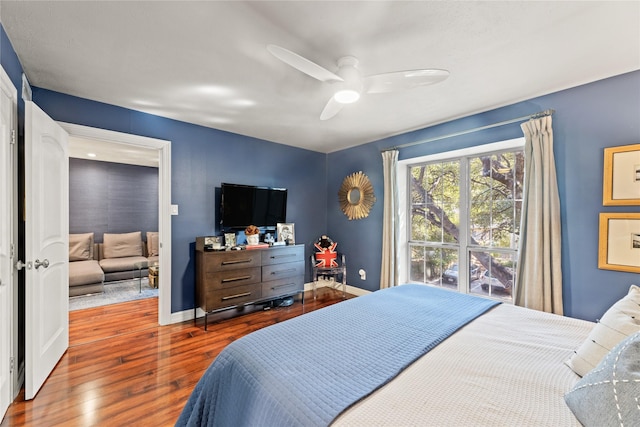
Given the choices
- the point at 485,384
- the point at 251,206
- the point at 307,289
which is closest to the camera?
the point at 485,384

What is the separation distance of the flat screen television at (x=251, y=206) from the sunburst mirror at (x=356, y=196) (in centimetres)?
98

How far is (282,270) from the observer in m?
3.59

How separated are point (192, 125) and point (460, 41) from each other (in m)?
2.88

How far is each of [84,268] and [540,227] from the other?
586 cm

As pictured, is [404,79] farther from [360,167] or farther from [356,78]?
[360,167]

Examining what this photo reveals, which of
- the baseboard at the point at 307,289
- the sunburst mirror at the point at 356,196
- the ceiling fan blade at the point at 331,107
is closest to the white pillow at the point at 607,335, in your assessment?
the ceiling fan blade at the point at 331,107

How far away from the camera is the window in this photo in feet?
9.35

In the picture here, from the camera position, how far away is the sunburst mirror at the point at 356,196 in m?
4.00

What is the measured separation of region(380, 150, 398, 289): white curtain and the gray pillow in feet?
8.64

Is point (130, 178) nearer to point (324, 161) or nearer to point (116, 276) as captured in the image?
point (116, 276)

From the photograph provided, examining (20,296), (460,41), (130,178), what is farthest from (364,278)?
(130,178)

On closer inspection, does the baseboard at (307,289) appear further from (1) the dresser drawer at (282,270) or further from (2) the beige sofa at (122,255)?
(2) the beige sofa at (122,255)

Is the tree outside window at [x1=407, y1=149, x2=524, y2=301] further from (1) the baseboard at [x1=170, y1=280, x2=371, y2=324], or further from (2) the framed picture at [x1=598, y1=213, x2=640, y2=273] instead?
(1) the baseboard at [x1=170, y1=280, x2=371, y2=324]

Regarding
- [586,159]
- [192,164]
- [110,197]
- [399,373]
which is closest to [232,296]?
[192,164]
